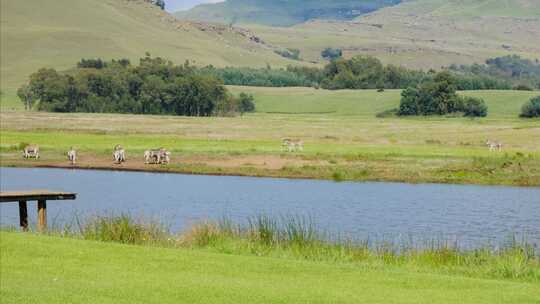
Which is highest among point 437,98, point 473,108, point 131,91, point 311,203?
point 131,91

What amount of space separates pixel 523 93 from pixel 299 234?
147 meters

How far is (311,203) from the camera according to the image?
46.3m

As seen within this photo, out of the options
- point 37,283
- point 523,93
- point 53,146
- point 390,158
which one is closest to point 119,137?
point 53,146

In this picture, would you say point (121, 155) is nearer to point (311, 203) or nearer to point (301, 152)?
point (301, 152)

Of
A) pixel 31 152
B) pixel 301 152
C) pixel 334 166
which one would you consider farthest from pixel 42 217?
pixel 301 152

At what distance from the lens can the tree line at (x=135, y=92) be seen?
463 feet

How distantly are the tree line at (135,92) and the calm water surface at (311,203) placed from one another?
7682 centimetres

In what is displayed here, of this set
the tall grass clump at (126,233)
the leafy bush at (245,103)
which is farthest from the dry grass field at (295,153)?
the leafy bush at (245,103)

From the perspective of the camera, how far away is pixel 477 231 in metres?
37.2

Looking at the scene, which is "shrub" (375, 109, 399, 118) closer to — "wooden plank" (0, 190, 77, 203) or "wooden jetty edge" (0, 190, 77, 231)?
"wooden plank" (0, 190, 77, 203)

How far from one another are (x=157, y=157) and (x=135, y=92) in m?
84.3

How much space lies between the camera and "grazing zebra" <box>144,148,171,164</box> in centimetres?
6731

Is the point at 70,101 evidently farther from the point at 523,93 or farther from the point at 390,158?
the point at 390,158

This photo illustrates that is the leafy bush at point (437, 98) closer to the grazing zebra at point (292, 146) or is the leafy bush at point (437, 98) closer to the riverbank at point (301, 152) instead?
the riverbank at point (301, 152)
